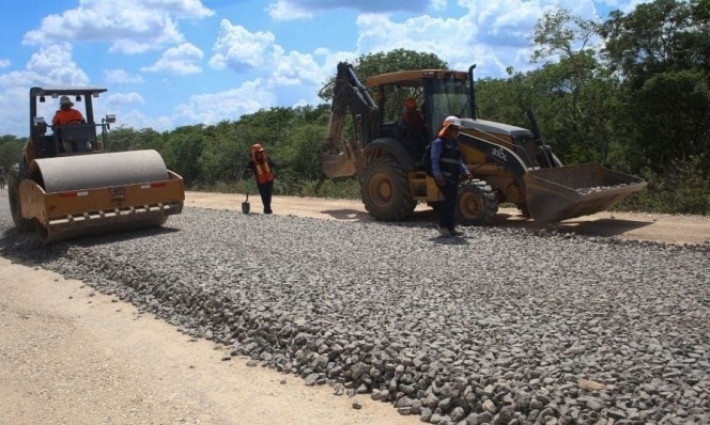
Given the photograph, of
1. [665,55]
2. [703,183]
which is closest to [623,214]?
[703,183]

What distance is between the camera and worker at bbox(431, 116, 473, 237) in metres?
10.0

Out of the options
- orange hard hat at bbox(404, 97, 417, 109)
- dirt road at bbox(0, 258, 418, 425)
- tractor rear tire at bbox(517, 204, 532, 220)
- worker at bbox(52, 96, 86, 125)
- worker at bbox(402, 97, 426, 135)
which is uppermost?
worker at bbox(52, 96, 86, 125)

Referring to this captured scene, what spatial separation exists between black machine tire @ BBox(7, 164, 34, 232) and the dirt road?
224 inches

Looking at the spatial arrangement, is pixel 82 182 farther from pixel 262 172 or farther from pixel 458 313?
pixel 458 313

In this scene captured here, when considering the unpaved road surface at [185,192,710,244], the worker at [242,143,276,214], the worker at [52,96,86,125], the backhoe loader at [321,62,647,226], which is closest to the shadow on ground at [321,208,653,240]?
the unpaved road surface at [185,192,710,244]

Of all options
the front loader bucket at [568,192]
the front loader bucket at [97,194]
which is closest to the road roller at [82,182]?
the front loader bucket at [97,194]

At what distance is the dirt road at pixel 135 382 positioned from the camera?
479cm

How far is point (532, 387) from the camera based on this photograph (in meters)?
4.28

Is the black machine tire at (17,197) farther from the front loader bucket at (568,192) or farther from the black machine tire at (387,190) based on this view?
the front loader bucket at (568,192)

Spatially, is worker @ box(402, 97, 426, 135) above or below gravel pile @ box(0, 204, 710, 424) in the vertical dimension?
above

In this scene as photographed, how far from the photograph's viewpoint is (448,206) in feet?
33.0

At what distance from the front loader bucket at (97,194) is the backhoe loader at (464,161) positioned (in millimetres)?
3932

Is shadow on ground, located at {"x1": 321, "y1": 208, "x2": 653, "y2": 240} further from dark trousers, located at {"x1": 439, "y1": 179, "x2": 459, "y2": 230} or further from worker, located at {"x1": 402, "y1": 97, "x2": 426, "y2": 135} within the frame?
worker, located at {"x1": 402, "y1": 97, "x2": 426, "y2": 135}

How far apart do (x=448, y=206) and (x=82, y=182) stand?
5880 millimetres
